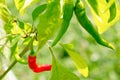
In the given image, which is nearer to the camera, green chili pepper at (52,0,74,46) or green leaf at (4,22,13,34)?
green chili pepper at (52,0,74,46)

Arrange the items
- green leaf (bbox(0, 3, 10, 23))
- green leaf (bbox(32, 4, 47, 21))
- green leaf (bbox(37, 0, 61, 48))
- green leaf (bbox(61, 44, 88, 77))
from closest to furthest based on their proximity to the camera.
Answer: green leaf (bbox(37, 0, 61, 48))
green leaf (bbox(32, 4, 47, 21))
green leaf (bbox(61, 44, 88, 77))
green leaf (bbox(0, 3, 10, 23))

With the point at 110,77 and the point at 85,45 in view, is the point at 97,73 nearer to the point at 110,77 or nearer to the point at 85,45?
the point at 110,77

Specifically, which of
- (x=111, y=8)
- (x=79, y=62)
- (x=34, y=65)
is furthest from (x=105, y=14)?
(x=34, y=65)

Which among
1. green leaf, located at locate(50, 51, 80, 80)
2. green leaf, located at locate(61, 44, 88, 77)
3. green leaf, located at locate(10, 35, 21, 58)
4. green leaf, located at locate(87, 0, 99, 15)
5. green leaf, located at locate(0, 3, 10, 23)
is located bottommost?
green leaf, located at locate(50, 51, 80, 80)

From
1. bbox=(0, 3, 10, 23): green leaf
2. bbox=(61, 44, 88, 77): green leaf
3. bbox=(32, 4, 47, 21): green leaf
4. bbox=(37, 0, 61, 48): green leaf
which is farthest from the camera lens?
bbox=(0, 3, 10, 23): green leaf

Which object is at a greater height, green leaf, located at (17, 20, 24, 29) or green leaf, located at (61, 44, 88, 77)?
green leaf, located at (17, 20, 24, 29)

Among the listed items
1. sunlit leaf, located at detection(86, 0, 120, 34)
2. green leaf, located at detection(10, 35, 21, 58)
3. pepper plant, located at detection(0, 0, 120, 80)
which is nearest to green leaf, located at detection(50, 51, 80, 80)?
pepper plant, located at detection(0, 0, 120, 80)

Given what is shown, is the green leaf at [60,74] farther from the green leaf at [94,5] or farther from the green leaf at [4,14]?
the green leaf at [94,5]

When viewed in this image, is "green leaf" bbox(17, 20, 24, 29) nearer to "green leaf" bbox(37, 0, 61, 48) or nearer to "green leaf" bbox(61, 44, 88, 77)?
"green leaf" bbox(61, 44, 88, 77)

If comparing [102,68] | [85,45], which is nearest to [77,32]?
[85,45]

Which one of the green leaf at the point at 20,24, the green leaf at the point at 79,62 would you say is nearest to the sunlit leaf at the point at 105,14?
the green leaf at the point at 79,62
